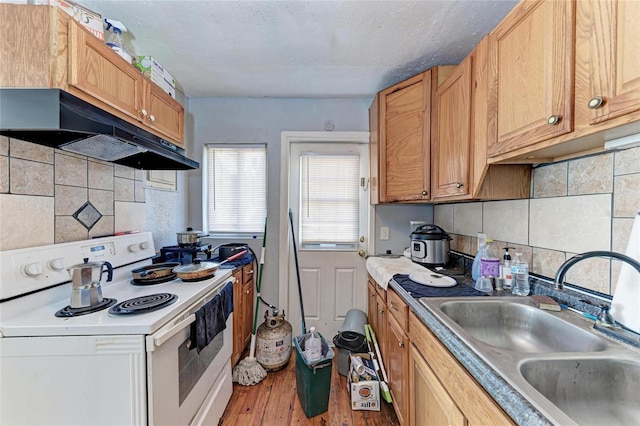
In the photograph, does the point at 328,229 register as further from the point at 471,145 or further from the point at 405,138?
the point at 471,145

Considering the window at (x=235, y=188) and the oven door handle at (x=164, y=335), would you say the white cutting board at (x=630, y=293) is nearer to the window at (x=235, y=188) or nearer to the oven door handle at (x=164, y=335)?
the oven door handle at (x=164, y=335)

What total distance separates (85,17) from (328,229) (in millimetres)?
2086

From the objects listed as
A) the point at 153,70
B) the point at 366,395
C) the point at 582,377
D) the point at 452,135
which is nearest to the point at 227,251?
the point at 153,70

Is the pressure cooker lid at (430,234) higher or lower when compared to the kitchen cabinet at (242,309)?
higher

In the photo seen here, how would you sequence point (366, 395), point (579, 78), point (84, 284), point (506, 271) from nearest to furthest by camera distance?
point (579, 78) < point (84, 284) < point (506, 271) < point (366, 395)

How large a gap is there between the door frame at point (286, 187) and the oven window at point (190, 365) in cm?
103

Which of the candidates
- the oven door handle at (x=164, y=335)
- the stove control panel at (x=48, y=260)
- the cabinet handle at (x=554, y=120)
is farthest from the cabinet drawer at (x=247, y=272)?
the cabinet handle at (x=554, y=120)

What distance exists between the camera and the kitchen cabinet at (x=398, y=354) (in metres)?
1.31

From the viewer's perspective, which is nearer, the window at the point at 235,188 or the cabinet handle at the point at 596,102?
the cabinet handle at the point at 596,102

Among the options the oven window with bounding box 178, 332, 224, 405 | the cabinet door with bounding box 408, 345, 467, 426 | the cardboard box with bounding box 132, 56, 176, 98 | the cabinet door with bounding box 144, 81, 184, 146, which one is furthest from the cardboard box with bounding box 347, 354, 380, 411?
the cardboard box with bounding box 132, 56, 176, 98

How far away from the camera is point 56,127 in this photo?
938 millimetres

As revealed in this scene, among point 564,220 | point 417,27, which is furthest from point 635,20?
point 417,27

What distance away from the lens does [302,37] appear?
1594 millimetres

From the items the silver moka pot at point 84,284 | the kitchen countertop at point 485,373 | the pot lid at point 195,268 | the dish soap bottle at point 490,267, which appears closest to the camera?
the kitchen countertop at point 485,373
